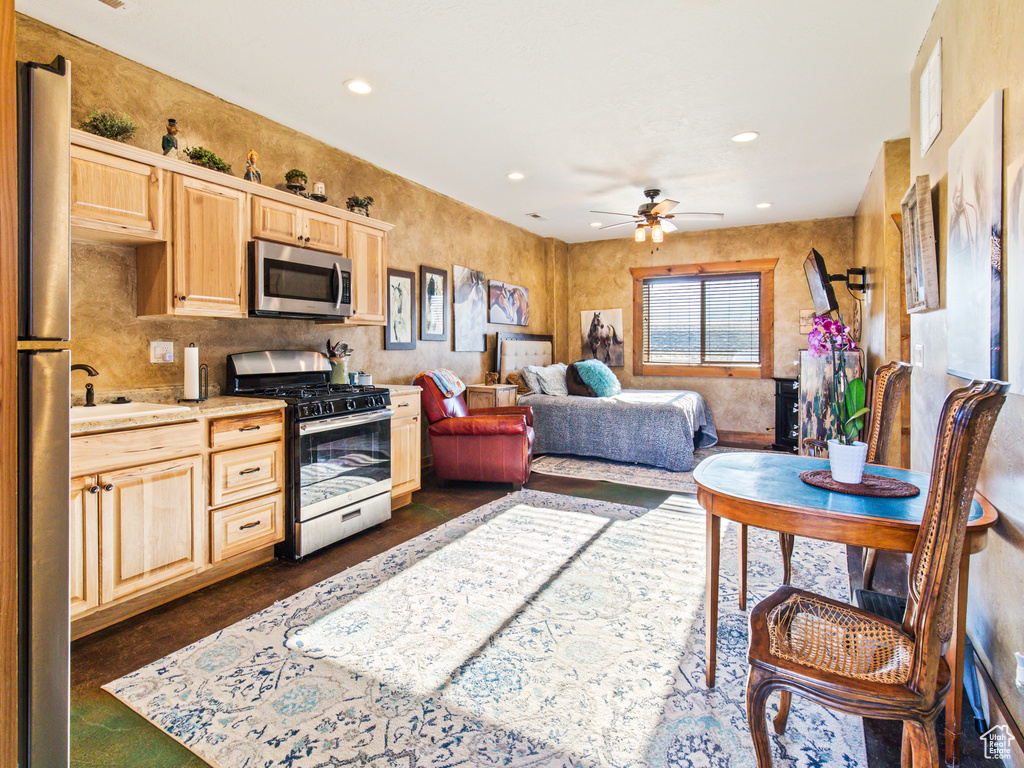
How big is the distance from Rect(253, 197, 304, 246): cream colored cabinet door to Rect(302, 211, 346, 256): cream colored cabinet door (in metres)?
0.06

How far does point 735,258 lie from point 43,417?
7399 mm

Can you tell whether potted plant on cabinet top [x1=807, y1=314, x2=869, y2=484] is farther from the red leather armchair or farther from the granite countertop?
the granite countertop

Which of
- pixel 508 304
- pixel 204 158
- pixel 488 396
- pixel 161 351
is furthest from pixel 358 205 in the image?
pixel 508 304

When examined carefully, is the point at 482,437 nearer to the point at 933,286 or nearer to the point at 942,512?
the point at 933,286

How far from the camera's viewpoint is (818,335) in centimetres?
509

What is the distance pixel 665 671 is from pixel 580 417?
12.8ft

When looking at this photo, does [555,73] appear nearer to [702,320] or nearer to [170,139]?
[170,139]

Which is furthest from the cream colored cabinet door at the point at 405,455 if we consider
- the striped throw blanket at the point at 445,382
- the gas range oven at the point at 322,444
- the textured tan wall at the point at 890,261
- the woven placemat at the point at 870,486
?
the textured tan wall at the point at 890,261

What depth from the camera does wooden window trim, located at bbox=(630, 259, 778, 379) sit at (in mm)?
6879

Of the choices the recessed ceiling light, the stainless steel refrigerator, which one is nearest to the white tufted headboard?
the recessed ceiling light

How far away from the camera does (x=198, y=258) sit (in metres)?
2.88

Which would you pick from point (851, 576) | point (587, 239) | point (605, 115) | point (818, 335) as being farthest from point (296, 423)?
point (587, 239)

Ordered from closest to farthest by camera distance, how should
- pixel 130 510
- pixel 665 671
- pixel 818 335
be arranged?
pixel 665 671 < pixel 130 510 < pixel 818 335

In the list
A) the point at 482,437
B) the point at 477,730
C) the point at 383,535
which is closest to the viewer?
the point at 477,730
